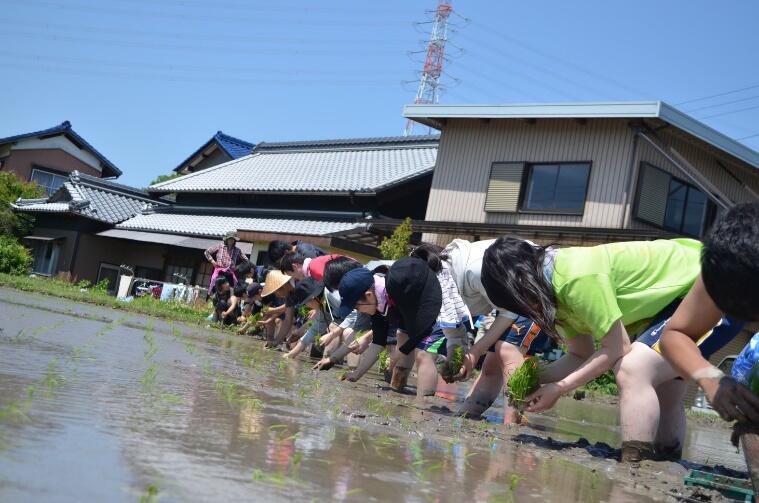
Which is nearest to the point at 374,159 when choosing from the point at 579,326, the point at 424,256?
the point at 424,256

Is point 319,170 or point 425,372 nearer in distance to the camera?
point 425,372

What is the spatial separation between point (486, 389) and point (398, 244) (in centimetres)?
1088

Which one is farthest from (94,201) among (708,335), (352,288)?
(708,335)

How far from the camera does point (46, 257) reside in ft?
89.5

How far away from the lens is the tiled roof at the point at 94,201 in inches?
1017

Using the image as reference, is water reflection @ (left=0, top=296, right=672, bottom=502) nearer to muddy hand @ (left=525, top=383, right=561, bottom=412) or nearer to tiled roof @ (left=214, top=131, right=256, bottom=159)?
muddy hand @ (left=525, top=383, right=561, bottom=412)

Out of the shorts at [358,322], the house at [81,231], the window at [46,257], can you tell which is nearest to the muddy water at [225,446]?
the shorts at [358,322]

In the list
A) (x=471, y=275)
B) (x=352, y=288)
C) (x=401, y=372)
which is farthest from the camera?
(x=401, y=372)

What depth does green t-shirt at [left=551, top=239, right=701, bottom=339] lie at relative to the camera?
391 cm

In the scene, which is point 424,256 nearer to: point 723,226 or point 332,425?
point 332,425

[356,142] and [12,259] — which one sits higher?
[356,142]

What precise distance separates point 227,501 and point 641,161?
46.9ft

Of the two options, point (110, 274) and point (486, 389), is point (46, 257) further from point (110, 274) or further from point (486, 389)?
point (486, 389)

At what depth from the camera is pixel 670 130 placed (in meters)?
15.4
